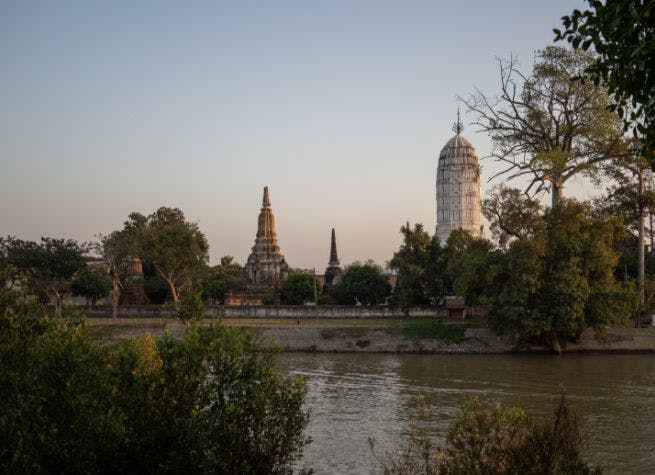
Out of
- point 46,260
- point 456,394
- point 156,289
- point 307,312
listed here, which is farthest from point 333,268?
point 456,394

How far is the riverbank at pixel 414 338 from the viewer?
4134 cm

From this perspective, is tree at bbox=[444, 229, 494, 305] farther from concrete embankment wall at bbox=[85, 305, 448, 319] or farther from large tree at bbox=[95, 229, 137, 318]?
large tree at bbox=[95, 229, 137, 318]

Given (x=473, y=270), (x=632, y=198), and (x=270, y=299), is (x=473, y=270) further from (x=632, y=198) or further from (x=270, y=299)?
(x=270, y=299)

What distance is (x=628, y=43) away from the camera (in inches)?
336

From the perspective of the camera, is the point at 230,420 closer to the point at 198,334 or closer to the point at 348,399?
the point at 198,334

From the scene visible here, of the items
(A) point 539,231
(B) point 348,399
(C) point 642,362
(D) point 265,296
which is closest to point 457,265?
(A) point 539,231

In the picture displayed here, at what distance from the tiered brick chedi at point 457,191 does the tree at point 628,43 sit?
304 ft

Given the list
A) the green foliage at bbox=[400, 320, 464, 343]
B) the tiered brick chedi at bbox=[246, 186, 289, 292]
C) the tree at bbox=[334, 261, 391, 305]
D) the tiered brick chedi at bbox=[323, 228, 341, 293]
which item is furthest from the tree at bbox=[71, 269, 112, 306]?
the green foliage at bbox=[400, 320, 464, 343]

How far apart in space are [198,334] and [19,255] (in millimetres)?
48202

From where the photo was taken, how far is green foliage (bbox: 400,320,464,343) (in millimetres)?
43406

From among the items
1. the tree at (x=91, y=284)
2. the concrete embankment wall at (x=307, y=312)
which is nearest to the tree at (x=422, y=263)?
the concrete embankment wall at (x=307, y=312)

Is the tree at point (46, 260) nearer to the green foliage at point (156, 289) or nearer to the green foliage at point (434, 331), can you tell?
the green foliage at point (156, 289)

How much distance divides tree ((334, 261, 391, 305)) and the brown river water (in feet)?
71.7

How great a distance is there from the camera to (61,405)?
1182 centimetres
